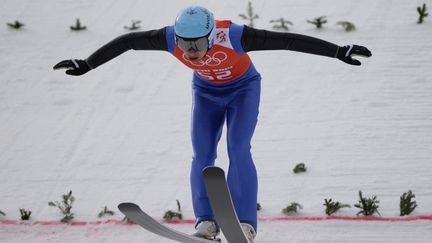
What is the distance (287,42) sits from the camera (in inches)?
202

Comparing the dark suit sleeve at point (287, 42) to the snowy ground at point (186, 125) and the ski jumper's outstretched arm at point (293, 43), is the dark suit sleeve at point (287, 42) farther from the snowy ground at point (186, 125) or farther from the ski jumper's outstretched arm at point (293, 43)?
the snowy ground at point (186, 125)

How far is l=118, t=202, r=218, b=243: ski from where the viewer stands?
5125 mm

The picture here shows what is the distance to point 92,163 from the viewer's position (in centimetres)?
710

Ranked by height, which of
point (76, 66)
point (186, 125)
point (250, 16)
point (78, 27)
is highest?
point (250, 16)

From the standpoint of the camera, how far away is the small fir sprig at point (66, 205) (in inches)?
249

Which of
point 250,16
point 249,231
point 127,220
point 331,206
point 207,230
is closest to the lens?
point 249,231

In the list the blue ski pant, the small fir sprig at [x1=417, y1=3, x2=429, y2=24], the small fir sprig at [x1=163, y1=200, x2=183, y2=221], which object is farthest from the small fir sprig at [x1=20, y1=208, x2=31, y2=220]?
the small fir sprig at [x1=417, y1=3, x2=429, y2=24]

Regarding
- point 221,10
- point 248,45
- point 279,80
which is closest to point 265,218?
point 248,45

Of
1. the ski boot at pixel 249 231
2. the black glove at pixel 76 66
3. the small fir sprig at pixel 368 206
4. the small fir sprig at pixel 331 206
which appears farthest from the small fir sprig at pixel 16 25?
the ski boot at pixel 249 231

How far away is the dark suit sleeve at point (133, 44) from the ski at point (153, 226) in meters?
1.03

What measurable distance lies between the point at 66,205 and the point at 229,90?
184 centimetres

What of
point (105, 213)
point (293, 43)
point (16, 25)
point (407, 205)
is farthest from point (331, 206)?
point (16, 25)

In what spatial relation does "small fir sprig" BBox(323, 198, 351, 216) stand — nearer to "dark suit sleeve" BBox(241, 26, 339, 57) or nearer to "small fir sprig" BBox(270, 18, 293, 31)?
Result: "dark suit sleeve" BBox(241, 26, 339, 57)

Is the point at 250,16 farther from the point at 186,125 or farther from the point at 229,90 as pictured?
the point at 229,90
